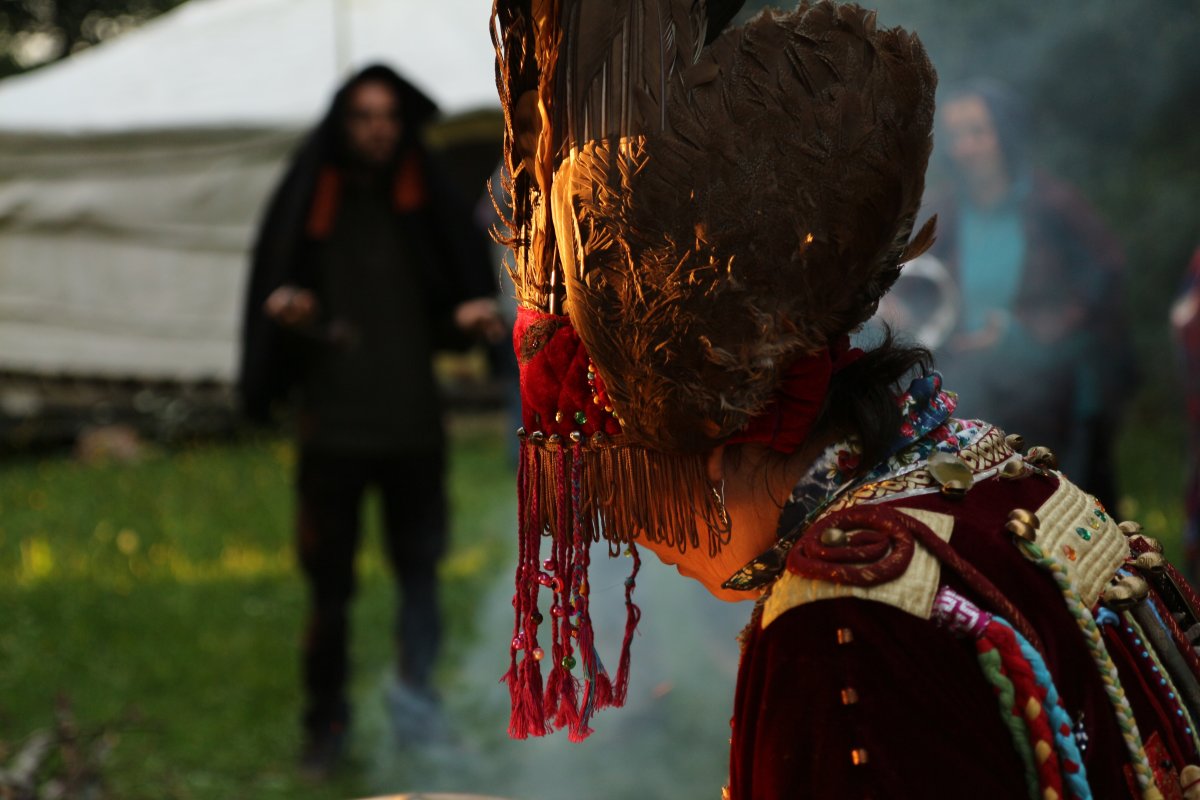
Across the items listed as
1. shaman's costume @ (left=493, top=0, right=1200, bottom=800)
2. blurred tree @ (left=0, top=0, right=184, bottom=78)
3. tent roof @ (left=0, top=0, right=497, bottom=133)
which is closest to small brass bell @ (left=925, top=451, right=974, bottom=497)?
shaman's costume @ (left=493, top=0, right=1200, bottom=800)

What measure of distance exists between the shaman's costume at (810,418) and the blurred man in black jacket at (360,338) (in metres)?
2.70

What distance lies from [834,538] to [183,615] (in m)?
4.62

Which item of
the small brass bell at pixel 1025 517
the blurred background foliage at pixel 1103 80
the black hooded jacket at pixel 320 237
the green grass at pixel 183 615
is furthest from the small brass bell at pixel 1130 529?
the black hooded jacket at pixel 320 237

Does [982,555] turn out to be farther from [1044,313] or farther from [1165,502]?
[1165,502]

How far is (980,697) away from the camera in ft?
3.88

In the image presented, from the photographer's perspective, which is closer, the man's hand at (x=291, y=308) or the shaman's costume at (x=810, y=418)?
the shaman's costume at (x=810, y=418)

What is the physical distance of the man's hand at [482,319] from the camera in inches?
161

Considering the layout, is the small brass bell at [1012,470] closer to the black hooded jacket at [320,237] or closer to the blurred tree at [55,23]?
the black hooded jacket at [320,237]

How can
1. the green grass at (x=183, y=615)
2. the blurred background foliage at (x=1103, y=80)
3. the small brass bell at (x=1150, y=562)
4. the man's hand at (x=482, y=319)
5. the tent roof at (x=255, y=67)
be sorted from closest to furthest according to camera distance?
the small brass bell at (x=1150, y=562) → the man's hand at (x=482, y=319) → the green grass at (x=183, y=615) → the blurred background foliage at (x=1103, y=80) → the tent roof at (x=255, y=67)

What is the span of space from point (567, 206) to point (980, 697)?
1.88 ft

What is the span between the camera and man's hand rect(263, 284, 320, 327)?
153 inches

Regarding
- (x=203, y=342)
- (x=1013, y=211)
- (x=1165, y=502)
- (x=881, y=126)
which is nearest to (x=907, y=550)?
(x=881, y=126)

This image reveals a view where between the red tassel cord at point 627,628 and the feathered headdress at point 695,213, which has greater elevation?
the feathered headdress at point 695,213

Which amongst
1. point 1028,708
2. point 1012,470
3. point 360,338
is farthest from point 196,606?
point 1028,708
